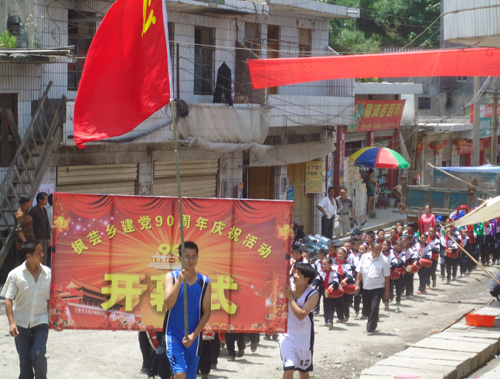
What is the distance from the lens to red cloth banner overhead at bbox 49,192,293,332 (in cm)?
832

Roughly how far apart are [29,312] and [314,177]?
18.0 meters

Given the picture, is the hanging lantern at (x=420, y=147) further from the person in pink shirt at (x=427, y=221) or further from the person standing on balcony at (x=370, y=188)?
the person in pink shirt at (x=427, y=221)

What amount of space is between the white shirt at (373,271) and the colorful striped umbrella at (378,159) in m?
13.8

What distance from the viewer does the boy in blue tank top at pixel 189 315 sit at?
23.9 ft

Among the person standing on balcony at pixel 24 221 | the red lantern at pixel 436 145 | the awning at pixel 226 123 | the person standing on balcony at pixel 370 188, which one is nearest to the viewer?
the person standing on balcony at pixel 24 221

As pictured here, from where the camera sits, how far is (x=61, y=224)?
27.2 feet

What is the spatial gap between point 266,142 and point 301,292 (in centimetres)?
1499

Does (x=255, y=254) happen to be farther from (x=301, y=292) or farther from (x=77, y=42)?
(x=77, y=42)

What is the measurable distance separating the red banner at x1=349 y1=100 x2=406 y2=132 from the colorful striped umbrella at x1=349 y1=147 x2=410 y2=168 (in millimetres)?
1086

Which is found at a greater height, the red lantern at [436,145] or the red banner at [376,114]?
the red banner at [376,114]

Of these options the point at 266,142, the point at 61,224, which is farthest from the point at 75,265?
the point at 266,142

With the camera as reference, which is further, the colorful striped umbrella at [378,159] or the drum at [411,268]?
the colorful striped umbrella at [378,159]

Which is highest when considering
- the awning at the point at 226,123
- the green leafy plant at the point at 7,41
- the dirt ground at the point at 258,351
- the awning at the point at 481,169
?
the green leafy plant at the point at 7,41

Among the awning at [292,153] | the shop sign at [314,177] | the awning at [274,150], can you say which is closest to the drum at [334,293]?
the awning at [274,150]
